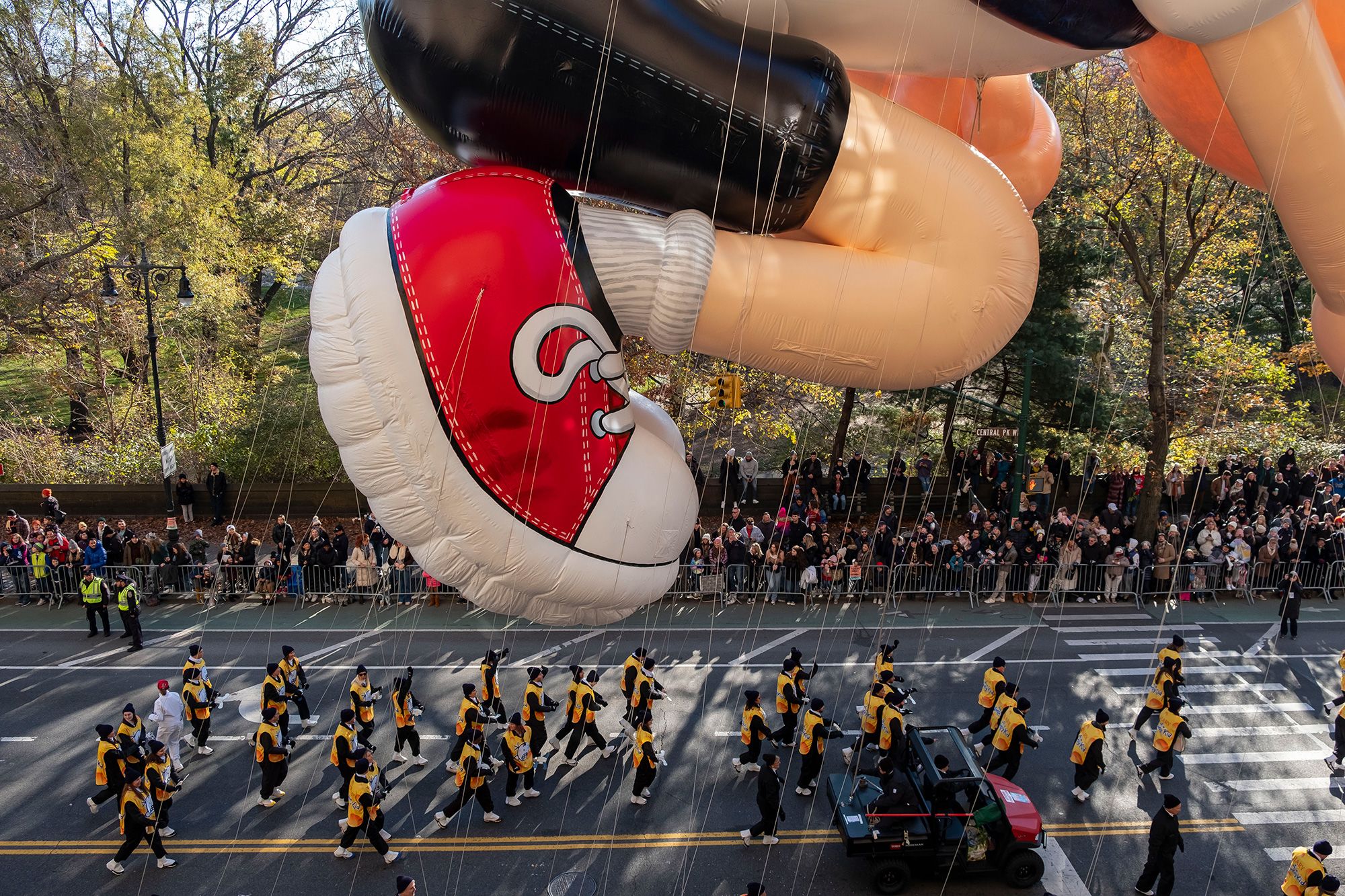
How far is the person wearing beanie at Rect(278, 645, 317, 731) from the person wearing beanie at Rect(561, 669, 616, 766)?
307 centimetres

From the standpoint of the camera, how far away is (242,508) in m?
20.1

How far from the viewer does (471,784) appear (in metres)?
9.28

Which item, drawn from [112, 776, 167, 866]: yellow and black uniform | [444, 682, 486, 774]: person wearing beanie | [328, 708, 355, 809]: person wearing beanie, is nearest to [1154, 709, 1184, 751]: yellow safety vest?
[444, 682, 486, 774]: person wearing beanie

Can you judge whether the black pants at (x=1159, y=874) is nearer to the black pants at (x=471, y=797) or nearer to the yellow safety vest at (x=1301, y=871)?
the yellow safety vest at (x=1301, y=871)

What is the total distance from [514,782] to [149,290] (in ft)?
48.1

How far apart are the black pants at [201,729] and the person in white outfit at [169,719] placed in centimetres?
24

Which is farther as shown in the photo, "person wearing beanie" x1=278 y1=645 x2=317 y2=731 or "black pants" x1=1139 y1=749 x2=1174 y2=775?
"person wearing beanie" x1=278 y1=645 x2=317 y2=731

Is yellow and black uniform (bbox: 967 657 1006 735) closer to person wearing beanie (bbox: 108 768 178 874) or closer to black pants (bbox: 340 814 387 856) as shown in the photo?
black pants (bbox: 340 814 387 856)

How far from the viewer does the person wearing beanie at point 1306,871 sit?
7.27 metres

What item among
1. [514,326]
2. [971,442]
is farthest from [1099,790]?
[971,442]

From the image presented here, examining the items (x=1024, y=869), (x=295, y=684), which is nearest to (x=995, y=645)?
(x=1024, y=869)

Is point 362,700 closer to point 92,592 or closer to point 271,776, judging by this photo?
point 271,776

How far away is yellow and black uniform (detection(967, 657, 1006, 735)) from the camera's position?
10484 mm

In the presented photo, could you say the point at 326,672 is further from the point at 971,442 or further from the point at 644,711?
the point at 971,442
